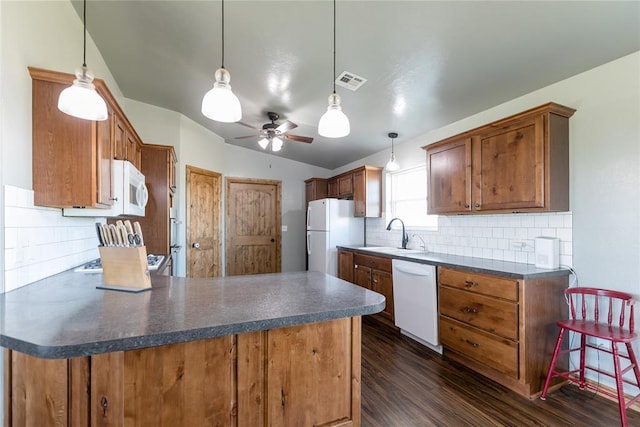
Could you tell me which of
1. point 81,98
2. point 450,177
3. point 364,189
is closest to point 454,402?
point 450,177

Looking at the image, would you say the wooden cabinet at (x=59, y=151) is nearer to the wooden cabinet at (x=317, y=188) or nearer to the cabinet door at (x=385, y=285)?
the cabinet door at (x=385, y=285)

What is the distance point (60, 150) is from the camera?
5.63 feet

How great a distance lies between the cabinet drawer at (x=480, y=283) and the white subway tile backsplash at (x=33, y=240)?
292 cm

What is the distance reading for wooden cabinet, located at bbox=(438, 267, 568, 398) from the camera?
6.87 ft

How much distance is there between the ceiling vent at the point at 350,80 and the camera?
2.53 metres

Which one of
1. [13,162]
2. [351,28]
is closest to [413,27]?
[351,28]

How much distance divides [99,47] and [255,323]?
3.03 meters

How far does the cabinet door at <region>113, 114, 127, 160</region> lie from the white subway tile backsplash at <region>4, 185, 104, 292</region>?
1.82ft

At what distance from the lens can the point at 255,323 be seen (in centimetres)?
104

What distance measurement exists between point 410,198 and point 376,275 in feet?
3.80

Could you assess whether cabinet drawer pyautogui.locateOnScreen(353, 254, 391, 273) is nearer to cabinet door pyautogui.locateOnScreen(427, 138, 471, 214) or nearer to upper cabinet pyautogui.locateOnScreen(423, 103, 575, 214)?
cabinet door pyautogui.locateOnScreen(427, 138, 471, 214)

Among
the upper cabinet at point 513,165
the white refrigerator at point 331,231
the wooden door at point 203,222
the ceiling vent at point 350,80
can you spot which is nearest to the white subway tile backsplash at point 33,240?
the wooden door at point 203,222

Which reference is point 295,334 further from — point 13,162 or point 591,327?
point 591,327

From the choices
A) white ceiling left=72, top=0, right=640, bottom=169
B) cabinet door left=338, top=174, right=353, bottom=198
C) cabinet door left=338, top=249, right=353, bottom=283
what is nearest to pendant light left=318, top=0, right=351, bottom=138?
white ceiling left=72, top=0, right=640, bottom=169
